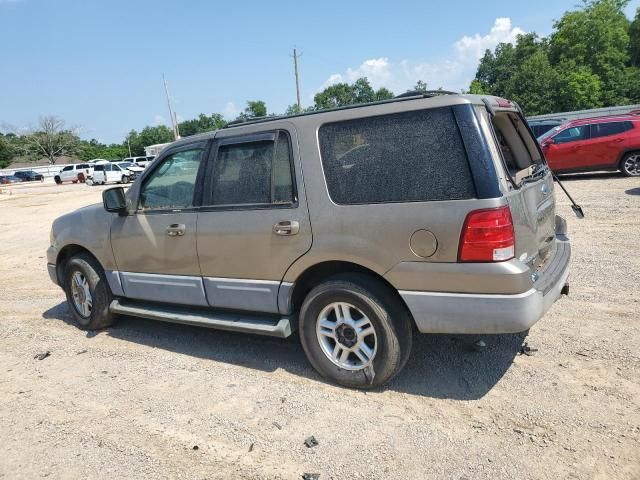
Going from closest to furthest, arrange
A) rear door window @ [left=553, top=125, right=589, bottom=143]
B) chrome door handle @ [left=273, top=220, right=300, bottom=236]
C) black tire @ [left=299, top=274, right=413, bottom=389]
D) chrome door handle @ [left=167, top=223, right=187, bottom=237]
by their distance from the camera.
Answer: black tire @ [left=299, top=274, right=413, bottom=389] < chrome door handle @ [left=273, top=220, right=300, bottom=236] < chrome door handle @ [left=167, top=223, right=187, bottom=237] < rear door window @ [left=553, top=125, right=589, bottom=143]

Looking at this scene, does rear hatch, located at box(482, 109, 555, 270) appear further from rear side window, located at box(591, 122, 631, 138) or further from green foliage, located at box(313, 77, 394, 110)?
green foliage, located at box(313, 77, 394, 110)

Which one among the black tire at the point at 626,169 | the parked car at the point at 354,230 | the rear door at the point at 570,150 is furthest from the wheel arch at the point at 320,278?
the black tire at the point at 626,169

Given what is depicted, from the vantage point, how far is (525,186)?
3.24 meters

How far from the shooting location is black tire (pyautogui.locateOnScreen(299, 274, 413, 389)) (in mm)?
3209

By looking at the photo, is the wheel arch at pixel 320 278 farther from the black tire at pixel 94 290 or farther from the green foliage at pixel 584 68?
the green foliage at pixel 584 68

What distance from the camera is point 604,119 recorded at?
12.8 meters

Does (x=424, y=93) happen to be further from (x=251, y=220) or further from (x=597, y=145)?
(x=597, y=145)

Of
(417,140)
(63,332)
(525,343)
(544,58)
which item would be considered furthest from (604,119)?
(544,58)

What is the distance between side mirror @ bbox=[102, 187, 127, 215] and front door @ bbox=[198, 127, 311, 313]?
3.23ft

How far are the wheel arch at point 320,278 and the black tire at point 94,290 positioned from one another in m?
2.34

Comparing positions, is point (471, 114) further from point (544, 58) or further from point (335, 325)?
point (544, 58)

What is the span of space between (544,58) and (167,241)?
170ft

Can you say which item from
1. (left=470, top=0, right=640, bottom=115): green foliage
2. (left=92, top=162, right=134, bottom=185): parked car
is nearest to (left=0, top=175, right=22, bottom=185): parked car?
(left=92, top=162, right=134, bottom=185): parked car

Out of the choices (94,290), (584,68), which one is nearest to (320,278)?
(94,290)
